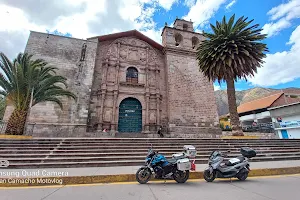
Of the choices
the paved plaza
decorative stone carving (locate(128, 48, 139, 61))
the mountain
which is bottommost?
the paved plaza

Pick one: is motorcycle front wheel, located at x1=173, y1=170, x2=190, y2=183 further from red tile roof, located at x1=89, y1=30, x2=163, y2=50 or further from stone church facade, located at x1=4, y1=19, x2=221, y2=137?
red tile roof, located at x1=89, y1=30, x2=163, y2=50

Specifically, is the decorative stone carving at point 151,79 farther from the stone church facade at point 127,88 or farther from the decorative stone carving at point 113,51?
the decorative stone carving at point 113,51

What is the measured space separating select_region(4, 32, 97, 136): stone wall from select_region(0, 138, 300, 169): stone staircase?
440 cm

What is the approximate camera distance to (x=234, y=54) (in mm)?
11555

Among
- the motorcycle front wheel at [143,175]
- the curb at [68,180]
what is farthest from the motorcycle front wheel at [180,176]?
the motorcycle front wheel at [143,175]

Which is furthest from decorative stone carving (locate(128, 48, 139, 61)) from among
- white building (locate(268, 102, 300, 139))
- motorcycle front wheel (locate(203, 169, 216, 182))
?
white building (locate(268, 102, 300, 139))

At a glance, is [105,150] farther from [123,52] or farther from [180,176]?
[123,52]

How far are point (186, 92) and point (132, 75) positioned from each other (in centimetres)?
594

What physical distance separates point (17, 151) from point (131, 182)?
5.47 m

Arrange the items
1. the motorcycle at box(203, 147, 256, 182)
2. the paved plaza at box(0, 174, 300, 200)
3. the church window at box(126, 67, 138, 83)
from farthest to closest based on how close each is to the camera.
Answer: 1. the church window at box(126, 67, 138, 83)
2. the motorcycle at box(203, 147, 256, 182)
3. the paved plaza at box(0, 174, 300, 200)

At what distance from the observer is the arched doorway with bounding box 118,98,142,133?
1416 cm

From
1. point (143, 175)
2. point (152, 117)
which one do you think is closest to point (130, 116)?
point (152, 117)

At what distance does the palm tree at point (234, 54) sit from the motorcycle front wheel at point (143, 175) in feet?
32.3

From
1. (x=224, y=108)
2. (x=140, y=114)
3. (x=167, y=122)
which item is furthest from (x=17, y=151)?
(x=224, y=108)
